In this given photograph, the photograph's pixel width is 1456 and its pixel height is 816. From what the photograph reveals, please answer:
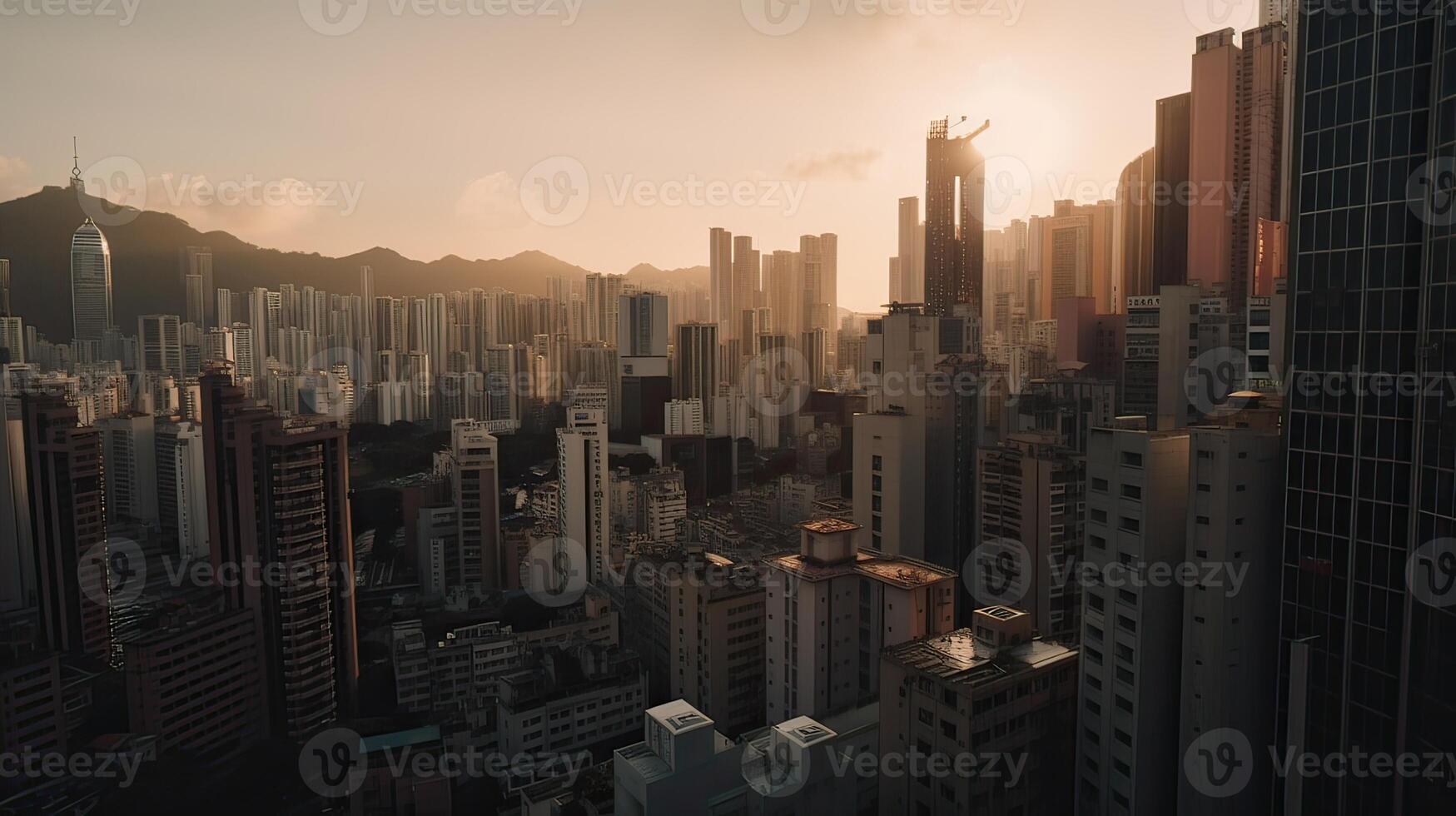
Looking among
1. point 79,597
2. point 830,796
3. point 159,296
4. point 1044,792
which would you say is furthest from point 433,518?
point 1044,792

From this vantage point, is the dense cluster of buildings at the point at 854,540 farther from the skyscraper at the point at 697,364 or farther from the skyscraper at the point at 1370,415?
the skyscraper at the point at 697,364

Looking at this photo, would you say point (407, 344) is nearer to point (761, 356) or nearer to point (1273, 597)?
point (761, 356)

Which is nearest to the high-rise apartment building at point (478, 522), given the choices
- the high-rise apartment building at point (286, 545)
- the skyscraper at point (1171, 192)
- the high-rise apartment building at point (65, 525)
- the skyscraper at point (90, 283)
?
the high-rise apartment building at point (286, 545)

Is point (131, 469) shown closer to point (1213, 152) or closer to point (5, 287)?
point (5, 287)

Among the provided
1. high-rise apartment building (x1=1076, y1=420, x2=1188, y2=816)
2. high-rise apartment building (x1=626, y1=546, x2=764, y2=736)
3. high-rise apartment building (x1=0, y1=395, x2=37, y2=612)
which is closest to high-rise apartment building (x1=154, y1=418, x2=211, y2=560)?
high-rise apartment building (x1=0, y1=395, x2=37, y2=612)

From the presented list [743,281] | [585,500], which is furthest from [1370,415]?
[743,281]
